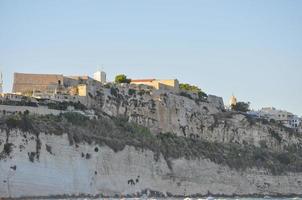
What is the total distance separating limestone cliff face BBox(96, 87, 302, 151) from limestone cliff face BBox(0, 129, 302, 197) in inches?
179

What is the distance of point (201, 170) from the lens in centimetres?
7150

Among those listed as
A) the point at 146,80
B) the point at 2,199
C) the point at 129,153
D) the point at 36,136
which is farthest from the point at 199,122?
the point at 2,199

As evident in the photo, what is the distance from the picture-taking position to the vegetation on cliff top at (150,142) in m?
58.9

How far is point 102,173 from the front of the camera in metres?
61.0

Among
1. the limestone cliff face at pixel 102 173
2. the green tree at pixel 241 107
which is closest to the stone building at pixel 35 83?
the limestone cliff face at pixel 102 173

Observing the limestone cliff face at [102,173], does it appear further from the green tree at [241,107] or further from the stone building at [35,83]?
the green tree at [241,107]

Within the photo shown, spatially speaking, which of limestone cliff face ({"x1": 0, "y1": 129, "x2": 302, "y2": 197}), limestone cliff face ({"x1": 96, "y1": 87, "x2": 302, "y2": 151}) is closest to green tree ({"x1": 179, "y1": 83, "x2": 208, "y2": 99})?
limestone cliff face ({"x1": 96, "y1": 87, "x2": 302, "y2": 151})

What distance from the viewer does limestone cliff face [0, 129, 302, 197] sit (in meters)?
54.5

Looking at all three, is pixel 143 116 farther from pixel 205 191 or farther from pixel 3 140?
pixel 3 140

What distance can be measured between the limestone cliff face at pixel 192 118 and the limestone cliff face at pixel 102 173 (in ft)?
14.9

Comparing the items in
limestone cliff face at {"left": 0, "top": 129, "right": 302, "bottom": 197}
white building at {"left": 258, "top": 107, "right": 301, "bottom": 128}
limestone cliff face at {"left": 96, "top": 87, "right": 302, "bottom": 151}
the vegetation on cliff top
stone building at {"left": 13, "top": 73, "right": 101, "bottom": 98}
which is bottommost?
limestone cliff face at {"left": 0, "top": 129, "right": 302, "bottom": 197}

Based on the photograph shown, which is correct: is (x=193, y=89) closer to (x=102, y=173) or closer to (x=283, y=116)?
(x=283, y=116)

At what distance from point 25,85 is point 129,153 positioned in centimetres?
1030

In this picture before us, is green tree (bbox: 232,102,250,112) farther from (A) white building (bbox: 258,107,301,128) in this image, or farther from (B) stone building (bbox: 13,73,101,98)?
(B) stone building (bbox: 13,73,101,98)
